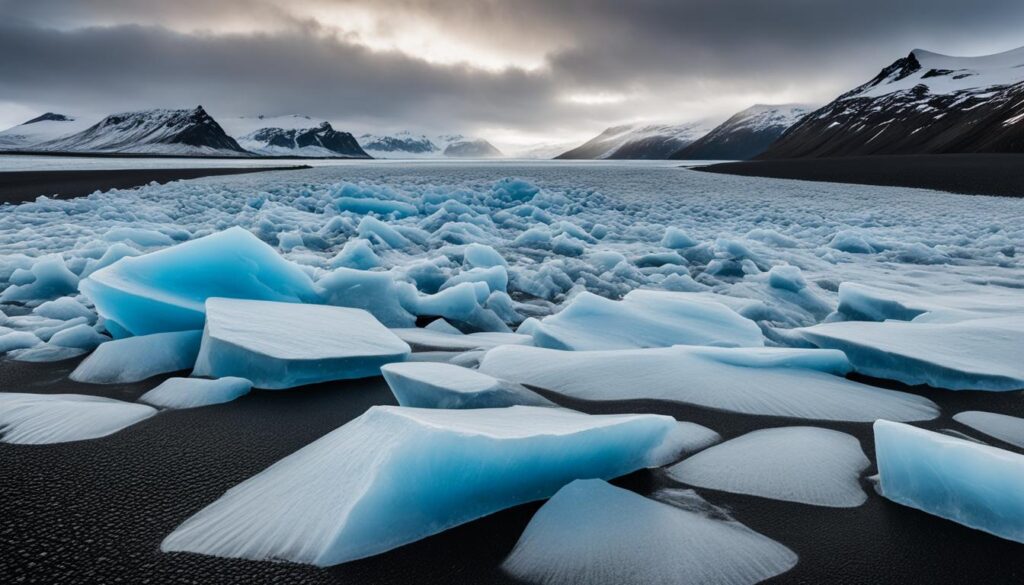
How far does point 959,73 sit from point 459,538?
343ft

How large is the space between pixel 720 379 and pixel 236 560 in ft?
4.74

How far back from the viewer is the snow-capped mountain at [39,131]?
140 m

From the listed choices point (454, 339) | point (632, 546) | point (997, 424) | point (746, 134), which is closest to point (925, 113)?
point (997, 424)

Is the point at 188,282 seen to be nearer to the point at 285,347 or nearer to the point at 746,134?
the point at 285,347

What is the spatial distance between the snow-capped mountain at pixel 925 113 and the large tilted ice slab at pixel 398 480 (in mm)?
58305

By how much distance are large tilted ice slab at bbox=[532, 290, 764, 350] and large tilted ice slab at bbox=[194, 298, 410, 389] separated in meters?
0.67

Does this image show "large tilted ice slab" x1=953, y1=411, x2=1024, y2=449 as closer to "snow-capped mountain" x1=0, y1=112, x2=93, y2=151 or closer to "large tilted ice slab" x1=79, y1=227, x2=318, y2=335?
"large tilted ice slab" x1=79, y1=227, x2=318, y2=335

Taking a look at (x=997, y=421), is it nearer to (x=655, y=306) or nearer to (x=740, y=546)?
(x=740, y=546)

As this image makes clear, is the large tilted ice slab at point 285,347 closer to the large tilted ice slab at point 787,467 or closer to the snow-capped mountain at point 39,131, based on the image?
the large tilted ice slab at point 787,467

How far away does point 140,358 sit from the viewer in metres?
1.96

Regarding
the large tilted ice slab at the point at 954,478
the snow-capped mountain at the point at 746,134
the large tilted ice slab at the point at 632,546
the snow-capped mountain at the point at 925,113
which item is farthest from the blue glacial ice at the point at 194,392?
the snow-capped mountain at the point at 746,134

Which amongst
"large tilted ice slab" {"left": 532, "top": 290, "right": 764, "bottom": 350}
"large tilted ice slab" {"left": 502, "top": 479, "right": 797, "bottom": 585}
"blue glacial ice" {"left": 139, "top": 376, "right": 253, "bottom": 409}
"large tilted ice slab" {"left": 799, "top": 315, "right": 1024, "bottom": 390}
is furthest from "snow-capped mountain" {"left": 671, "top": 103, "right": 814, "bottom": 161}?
"large tilted ice slab" {"left": 502, "top": 479, "right": 797, "bottom": 585}

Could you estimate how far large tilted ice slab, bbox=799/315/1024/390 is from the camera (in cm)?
186

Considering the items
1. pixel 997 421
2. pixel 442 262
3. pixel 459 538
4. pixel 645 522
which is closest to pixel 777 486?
pixel 645 522
